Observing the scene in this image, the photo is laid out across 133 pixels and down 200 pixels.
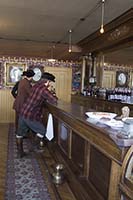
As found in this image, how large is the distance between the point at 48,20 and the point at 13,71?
4066mm

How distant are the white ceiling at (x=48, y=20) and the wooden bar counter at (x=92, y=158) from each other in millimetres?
1625

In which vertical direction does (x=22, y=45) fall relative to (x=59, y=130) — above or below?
above

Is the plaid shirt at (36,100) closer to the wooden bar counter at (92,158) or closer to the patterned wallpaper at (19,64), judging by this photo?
the wooden bar counter at (92,158)

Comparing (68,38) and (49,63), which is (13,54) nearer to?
(49,63)

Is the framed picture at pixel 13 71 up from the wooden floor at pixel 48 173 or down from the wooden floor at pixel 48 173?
up

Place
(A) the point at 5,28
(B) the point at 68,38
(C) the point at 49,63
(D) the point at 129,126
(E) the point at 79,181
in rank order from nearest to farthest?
1. (D) the point at 129,126
2. (E) the point at 79,181
3. (A) the point at 5,28
4. (B) the point at 68,38
5. (C) the point at 49,63

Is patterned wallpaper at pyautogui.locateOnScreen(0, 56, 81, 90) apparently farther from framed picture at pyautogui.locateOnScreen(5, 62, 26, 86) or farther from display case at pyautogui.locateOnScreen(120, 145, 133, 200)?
display case at pyautogui.locateOnScreen(120, 145, 133, 200)

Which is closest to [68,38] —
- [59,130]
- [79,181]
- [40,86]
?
[40,86]

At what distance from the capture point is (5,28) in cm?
532

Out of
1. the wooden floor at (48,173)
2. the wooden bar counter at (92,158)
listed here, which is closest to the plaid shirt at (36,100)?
the wooden bar counter at (92,158)

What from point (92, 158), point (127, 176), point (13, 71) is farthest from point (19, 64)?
point (127, 176)

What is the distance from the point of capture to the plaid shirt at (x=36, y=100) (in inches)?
148

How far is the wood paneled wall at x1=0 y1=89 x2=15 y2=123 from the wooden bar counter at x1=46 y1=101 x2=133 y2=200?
208 inches

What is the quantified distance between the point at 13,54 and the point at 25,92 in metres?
3.75
